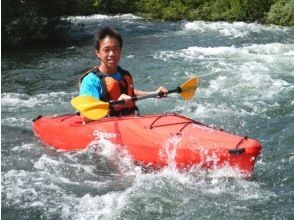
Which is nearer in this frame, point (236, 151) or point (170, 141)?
point (236, 151)

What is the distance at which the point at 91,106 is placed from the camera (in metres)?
4.97

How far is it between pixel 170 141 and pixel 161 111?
2.81 m

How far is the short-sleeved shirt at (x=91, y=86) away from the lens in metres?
5.23

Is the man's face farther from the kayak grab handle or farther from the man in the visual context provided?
the kayak grab handle

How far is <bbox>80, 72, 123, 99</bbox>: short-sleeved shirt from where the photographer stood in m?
5.23

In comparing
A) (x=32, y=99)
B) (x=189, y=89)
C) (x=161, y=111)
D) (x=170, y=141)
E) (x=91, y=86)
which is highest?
(x=91, y=86)

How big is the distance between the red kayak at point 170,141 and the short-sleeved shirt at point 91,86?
0.31m

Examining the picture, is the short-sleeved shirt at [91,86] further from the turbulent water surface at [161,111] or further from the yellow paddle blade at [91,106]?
the turbulent water surface at [161,111]

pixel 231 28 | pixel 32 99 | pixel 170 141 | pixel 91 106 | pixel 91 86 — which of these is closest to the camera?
pixel 170 141

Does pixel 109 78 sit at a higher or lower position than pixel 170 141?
higher

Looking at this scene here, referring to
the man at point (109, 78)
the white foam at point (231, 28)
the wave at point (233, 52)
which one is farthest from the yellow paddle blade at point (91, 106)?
the white foam at point (231, 28)

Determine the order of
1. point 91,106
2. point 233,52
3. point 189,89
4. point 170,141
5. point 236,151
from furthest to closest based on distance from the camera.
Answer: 1. point 233,52
2. point 189,89
3. point 91,106
4. point 170,141
5. point 236,151

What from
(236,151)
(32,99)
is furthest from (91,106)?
(32,99)

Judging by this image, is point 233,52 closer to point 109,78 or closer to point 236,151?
point 109,78
